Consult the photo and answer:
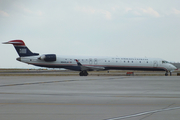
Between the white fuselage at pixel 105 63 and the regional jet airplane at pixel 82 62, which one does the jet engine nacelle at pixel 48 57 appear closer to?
the regional jet airplane at pixel 82 62

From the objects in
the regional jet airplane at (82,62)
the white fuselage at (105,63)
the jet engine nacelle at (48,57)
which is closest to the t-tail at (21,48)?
the regional jet airplane at (82,62)

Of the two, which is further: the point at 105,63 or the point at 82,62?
the point at 105,63

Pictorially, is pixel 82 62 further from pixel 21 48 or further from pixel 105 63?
pixel 21 48

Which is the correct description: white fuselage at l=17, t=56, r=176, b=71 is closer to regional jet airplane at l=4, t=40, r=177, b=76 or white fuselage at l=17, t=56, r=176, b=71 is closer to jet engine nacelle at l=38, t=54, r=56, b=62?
regional jet airplane at l=4, t=40, r=177, b=76

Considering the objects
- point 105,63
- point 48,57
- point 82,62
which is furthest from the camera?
point 105,63

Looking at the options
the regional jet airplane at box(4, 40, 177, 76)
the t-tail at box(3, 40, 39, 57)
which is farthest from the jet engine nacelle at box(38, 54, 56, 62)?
the t-tail at box(3, 40, 39, 57)

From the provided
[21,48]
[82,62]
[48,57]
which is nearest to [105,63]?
[82,62]

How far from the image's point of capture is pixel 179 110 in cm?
792

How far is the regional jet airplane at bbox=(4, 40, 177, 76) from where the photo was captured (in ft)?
121

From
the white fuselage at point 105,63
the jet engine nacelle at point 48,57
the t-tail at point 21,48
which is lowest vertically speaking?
the white fuselage at point 105,63

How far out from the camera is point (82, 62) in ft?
122

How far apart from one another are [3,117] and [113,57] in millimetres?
32010

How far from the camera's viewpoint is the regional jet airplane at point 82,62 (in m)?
36.9

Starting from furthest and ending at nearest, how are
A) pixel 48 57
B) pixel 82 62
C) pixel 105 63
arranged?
pixel 105 63, pixel 82 62, pixel 48 57
